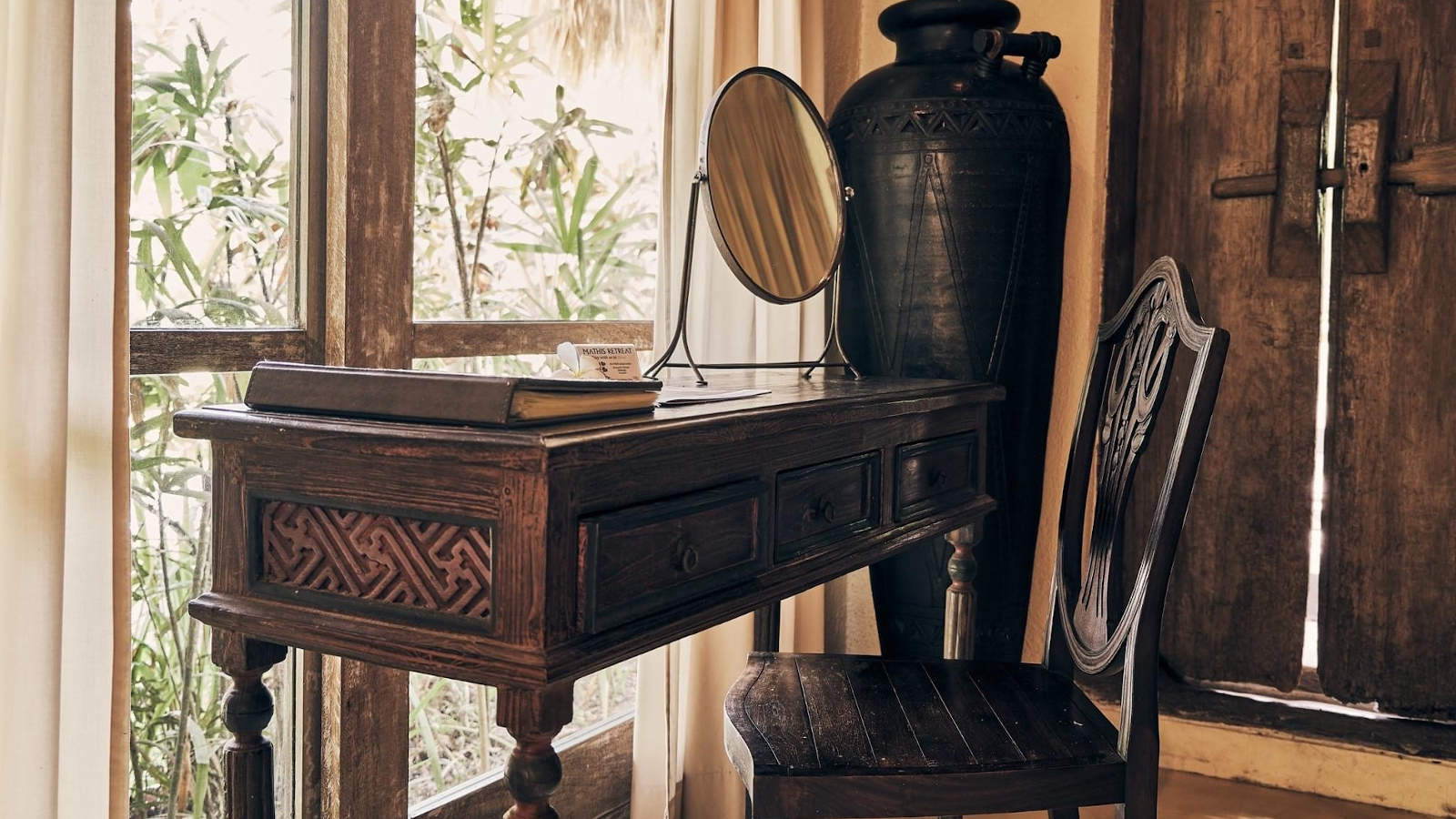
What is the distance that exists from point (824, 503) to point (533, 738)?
54cm

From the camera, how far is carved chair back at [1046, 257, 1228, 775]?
1302 mm

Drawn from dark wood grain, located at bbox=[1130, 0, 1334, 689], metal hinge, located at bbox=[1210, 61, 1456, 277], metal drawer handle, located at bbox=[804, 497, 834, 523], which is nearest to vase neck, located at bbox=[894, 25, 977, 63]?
dark wood grain, located at bbox=[1130, 0, 1334, 689]

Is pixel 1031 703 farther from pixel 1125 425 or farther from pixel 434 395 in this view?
pixel 434 395

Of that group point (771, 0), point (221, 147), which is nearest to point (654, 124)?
point (771, 0)

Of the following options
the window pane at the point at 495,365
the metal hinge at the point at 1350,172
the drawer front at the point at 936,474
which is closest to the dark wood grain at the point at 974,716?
the drawer front at the point at 936,474

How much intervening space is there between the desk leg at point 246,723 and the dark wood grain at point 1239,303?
2.08 m

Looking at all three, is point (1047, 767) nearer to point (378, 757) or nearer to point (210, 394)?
point (378, 757)

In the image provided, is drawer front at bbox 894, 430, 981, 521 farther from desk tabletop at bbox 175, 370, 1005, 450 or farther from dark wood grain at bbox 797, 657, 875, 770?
dark wood grain at bbox 797, 657, 875, 770

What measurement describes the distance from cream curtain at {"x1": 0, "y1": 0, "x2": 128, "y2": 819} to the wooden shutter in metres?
2.30

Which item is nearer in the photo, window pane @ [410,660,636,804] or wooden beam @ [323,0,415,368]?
wooden beam @ [323,0,415,368]

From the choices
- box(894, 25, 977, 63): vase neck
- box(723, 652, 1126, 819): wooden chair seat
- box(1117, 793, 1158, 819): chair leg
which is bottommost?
box(1117, 793, 1158, 819): chair leg

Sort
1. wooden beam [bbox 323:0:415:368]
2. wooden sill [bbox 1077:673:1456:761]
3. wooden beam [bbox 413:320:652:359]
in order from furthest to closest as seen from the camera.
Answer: wooden sill [bbox 1077:673:1456:761] < wooden beam [bbox 413:320:652:359] < wooden beam [bbox 323:0:415:368]

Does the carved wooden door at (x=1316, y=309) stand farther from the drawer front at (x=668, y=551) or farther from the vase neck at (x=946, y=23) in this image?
the drawer front at (x=668, y=551)

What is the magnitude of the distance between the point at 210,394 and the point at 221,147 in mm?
318
